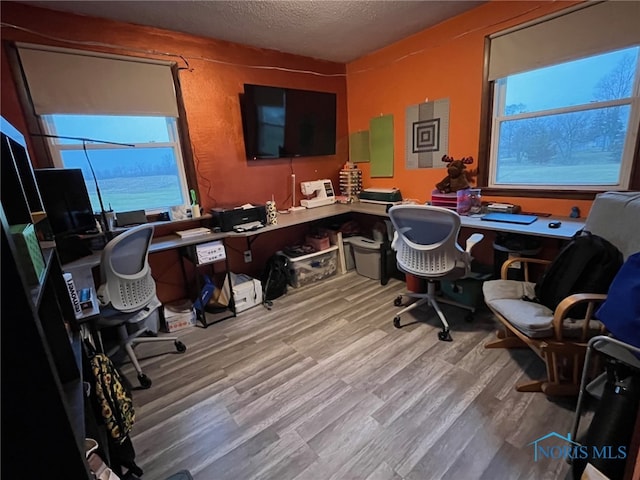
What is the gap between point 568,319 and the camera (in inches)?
62.4

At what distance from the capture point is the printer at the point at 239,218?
8.80 ft

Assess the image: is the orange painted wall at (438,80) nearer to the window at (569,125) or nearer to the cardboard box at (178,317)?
the window at (569,125)

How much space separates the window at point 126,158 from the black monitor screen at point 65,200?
266 millimetres

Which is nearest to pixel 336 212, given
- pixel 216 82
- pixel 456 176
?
pixel 456 176

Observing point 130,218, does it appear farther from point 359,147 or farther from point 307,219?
point 359,147

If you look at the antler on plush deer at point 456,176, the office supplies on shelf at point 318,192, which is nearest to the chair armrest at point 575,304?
the antler on plush deer at point 456,176

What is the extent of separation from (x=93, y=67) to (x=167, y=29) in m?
0.69

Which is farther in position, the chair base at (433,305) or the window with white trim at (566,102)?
the chair base at (433,305)

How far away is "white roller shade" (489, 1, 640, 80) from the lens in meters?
1.91

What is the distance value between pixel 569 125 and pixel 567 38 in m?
0.59

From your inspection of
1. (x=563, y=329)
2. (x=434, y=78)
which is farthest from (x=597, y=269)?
(x=434, y=78)

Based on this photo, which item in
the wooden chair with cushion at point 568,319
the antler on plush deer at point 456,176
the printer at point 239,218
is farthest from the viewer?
the antler on plush deer at point 456,176

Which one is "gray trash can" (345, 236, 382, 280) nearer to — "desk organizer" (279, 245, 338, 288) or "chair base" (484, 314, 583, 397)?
"desk organizer" (279, 245, 338, 288)

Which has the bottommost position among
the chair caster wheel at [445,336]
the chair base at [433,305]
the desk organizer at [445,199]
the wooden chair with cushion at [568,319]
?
the chair caster wheel at [445,336]
